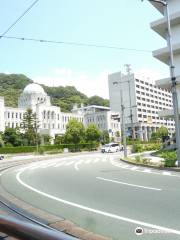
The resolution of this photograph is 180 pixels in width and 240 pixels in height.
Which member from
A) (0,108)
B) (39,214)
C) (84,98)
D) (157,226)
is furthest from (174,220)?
(84,98)

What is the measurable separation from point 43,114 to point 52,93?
127ft

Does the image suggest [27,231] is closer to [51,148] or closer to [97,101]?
[51,148]

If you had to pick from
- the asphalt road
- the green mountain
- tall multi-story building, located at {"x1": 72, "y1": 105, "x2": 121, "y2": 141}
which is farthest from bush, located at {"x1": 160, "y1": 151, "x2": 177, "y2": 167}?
the green mountain

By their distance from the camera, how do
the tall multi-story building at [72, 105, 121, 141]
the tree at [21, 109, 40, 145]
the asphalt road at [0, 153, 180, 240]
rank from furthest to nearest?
the tall multi-story building at [72, 105, 121, 141] < the tree at [21, 109, 40, 145] < the asphalt road at [0, 153, 180, 240]

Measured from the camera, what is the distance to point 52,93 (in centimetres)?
16650

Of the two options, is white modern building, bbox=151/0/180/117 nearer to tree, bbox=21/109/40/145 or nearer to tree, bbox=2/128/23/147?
tree, bbox=21/109/40/145

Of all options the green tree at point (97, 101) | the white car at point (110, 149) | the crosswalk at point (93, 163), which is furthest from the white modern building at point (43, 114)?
the crosswalk at point (93, 163)

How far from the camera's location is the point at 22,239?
376 centimetres

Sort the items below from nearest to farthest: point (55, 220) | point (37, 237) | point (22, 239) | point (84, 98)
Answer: point (37, 237) → point (22, 239) → point (55, 220) → point (84, 98)

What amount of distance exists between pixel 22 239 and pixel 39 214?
4.55 meters

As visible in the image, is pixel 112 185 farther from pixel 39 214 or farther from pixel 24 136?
pixel 24 136

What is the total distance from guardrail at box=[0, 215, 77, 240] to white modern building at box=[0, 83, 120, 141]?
107m

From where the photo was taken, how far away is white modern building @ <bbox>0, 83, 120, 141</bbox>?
394 feet

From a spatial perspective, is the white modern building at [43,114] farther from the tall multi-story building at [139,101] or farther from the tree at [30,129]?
the tree at [30,129]
